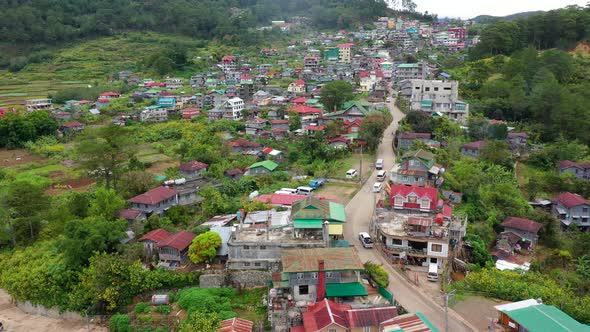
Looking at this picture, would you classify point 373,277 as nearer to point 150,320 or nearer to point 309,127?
point 150,320

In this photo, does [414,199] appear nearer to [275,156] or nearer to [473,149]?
[473,149]

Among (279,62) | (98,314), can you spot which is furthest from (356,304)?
(279,62)

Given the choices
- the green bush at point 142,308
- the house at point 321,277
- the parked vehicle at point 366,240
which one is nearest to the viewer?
the house at point 321,277

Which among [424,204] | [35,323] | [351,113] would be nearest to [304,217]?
[424,204]

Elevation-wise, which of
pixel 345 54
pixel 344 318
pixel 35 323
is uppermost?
pixel 345 54

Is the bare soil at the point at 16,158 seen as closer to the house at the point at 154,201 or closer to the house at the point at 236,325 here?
the house at the point at 154,201

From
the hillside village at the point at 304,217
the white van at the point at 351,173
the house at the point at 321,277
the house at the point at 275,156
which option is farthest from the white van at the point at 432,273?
the house at the point at 275,156

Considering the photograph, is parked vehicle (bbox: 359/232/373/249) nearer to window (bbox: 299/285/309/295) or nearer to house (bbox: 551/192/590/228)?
window (bbox: 299/285/309/295)
